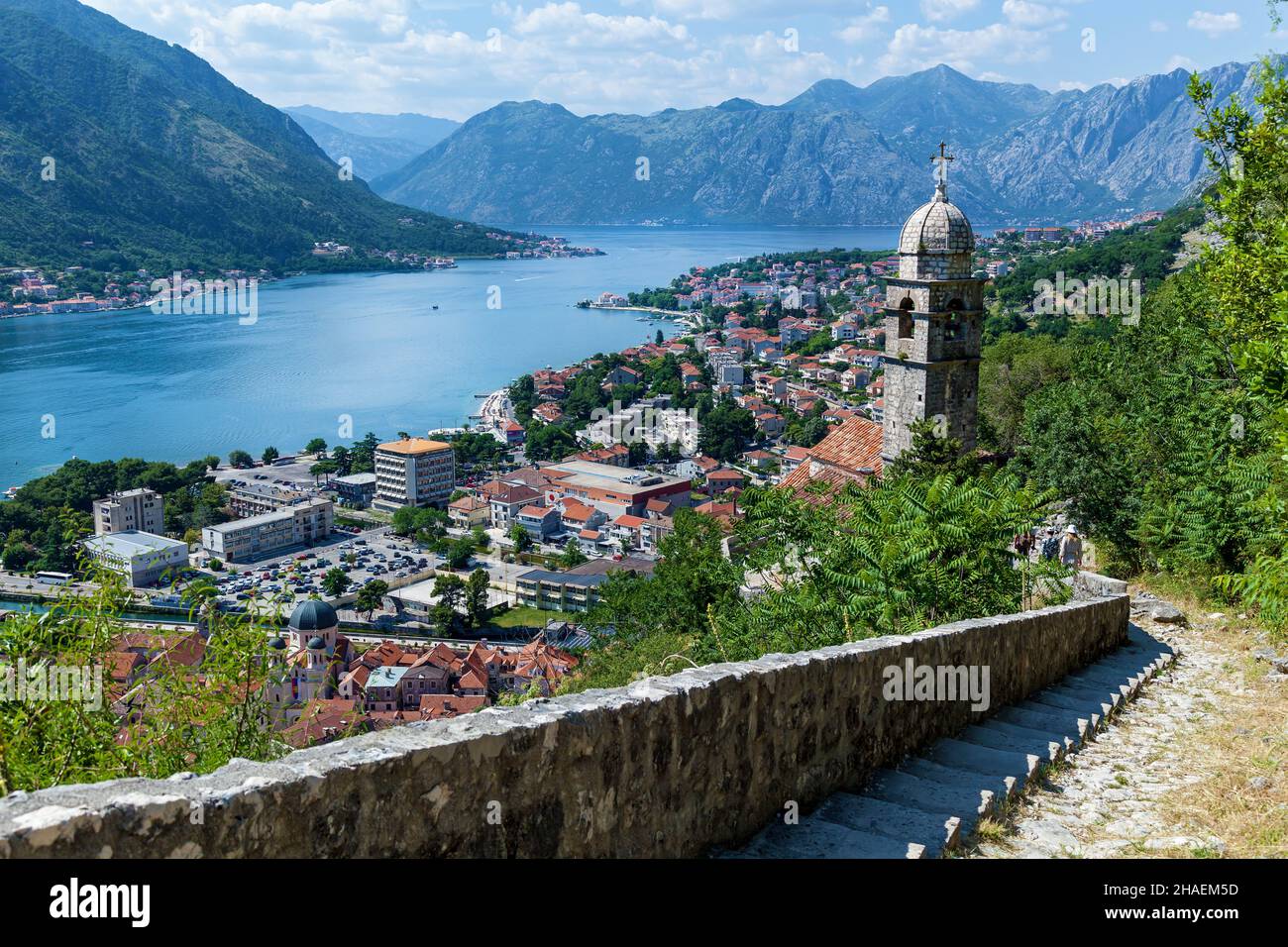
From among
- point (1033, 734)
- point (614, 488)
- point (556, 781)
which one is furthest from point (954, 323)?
point (614, 488)

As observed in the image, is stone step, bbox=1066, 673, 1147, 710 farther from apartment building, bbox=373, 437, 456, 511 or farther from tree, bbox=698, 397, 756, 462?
tree, bbox=698, 397, 756, 462

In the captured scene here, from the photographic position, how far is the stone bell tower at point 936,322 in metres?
17.3

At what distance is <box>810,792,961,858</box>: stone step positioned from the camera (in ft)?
10.4

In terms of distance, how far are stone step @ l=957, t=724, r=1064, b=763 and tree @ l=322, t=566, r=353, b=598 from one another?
3605 cm

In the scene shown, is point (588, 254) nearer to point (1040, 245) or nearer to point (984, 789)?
point (1040, 245)

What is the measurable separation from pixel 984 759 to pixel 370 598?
35.1 meters

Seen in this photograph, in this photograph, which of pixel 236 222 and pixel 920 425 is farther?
pixel 236 222

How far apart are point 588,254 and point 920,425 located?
518ft

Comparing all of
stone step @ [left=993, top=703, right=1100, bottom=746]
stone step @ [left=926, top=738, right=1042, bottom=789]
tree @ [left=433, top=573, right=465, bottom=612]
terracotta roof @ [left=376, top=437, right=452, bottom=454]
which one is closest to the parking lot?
tree @ [left=433, top=573, right=465, bottom=612]

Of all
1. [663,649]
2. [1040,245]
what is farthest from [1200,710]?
[1040,245]

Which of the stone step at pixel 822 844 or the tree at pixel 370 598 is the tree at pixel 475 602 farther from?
the stone step at pixel 822 844

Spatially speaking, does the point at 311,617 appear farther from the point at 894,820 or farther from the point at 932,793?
the point at 894,820

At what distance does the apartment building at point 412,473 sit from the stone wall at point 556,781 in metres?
49.2

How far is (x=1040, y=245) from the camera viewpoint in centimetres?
10469
